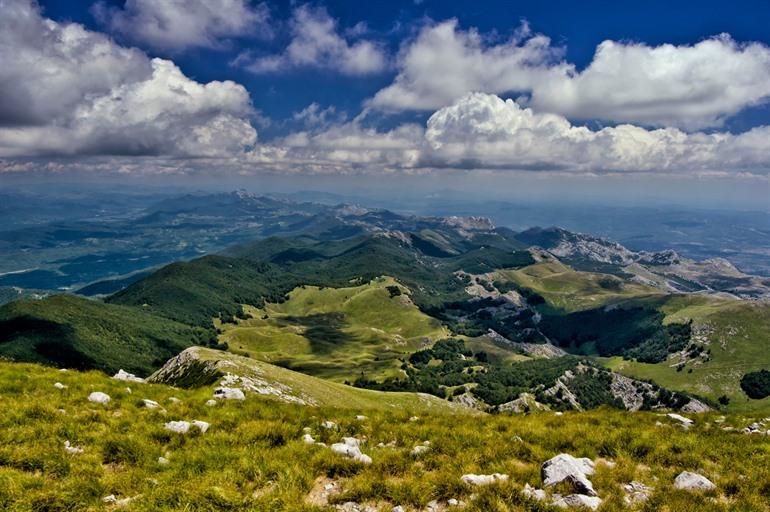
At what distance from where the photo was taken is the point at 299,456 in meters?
15.4

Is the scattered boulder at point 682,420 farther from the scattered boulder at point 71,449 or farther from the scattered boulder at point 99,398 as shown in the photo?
the scattered boulder at point 99,398

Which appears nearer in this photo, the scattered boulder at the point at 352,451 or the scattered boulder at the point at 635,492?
the scattered boulder at the point at 635,492

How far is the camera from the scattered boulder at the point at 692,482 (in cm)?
1364

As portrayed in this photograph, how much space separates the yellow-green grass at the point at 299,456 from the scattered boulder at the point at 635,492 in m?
0.31

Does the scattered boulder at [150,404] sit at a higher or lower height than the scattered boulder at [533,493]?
Result: lower

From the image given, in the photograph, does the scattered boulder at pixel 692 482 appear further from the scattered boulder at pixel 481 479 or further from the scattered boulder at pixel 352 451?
the scattered boulder at pixel 352 451

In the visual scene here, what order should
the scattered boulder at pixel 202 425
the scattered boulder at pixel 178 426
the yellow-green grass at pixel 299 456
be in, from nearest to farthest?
the yellow-green grass at pixel 299 456, the scattered boulder at pixel 178 426, the scattered boulder at pixel 202 425

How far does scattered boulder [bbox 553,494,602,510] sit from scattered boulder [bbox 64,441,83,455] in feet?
53.0

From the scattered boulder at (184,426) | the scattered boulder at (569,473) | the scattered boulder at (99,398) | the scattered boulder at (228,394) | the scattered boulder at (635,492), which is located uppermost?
the scattered boulder at (569,473)


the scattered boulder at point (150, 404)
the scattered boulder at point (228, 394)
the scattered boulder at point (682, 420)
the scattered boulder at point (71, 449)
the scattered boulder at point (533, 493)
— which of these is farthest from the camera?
the scattered boulder at point (228, 394)

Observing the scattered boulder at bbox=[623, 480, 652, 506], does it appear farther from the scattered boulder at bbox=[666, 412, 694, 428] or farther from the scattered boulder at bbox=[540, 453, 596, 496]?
the scattered boulder at bbox=[666, 412, 694, 428]

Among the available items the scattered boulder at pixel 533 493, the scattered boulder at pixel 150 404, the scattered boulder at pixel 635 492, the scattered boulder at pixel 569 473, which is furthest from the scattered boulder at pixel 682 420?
the scattered boulder at pixel 150 404

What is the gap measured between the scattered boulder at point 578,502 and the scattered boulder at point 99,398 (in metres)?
20.3

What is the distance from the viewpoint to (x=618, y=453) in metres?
16.8
